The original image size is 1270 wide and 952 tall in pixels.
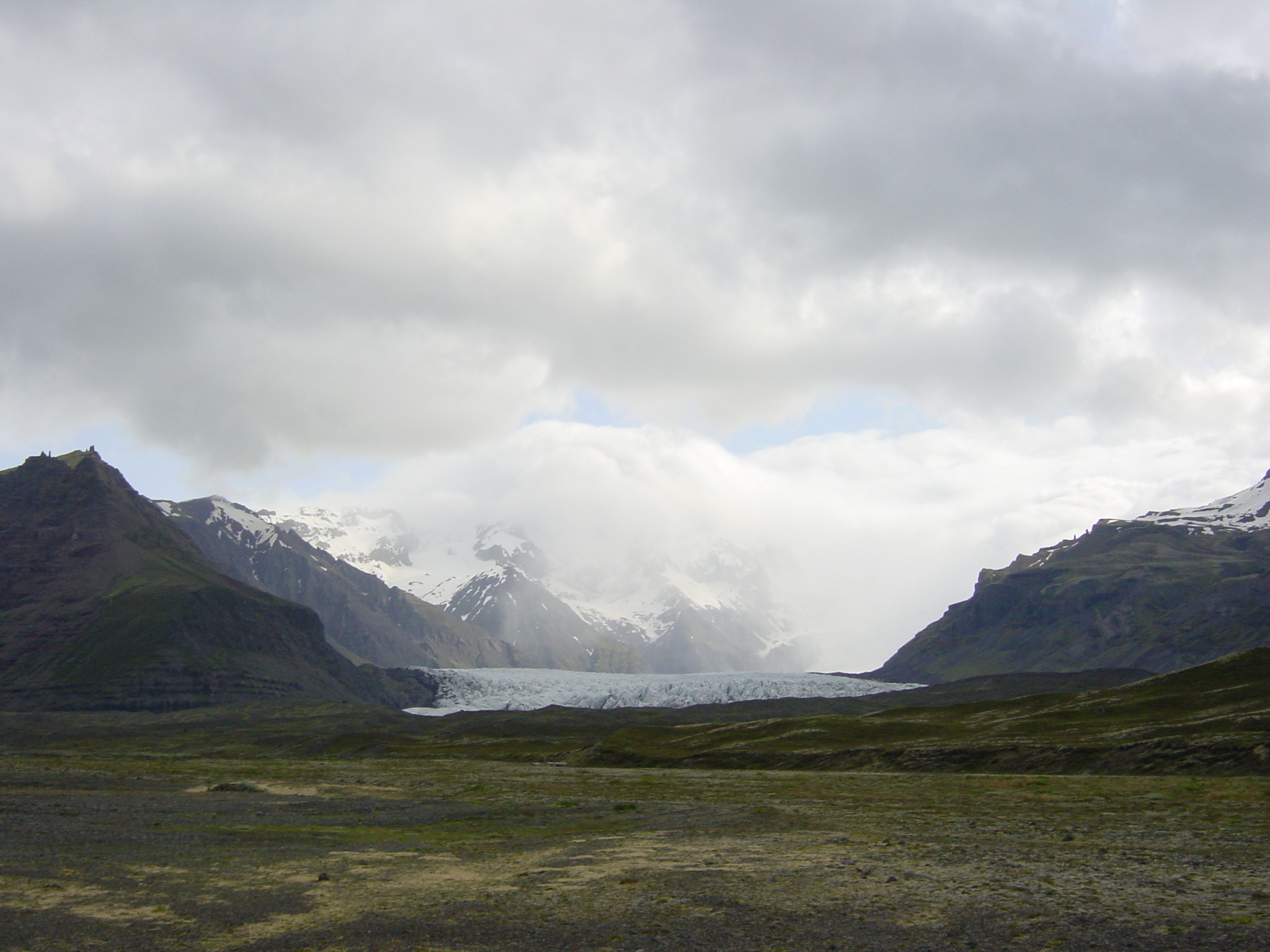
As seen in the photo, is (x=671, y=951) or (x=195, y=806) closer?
(x=671, y=951)

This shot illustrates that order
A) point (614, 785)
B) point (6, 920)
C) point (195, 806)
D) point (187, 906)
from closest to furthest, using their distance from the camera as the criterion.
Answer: point (6, 920) → point (187, 906) → point (195, 806) → point (614, 785)

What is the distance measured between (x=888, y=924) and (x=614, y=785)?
1677 inches

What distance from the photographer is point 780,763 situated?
77.1 meters

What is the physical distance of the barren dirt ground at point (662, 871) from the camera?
17.0 m

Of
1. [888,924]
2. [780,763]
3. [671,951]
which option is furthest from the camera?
[780,763]

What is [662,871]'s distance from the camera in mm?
24000

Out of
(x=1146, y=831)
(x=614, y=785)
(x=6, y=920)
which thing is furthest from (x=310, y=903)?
(x=614, y=785)

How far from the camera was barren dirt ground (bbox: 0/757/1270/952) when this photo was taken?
17031 mm

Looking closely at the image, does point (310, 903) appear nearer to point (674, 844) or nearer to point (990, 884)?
point (674, 844)

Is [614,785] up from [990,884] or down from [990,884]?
down

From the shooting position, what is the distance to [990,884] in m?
20.8

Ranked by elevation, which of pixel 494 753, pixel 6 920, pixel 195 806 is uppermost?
pixel 6 920

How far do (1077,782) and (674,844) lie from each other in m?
27.7

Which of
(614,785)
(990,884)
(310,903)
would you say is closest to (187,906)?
(310,903)
